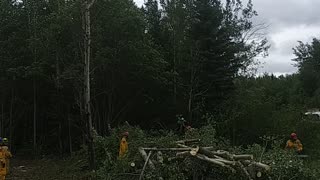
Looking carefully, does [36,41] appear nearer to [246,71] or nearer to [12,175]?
[12,175]

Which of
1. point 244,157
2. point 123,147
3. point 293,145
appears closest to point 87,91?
point 123,147

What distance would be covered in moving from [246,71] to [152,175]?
65.5 feet

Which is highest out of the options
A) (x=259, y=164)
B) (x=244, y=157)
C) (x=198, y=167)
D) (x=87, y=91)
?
(x=87, y=91)

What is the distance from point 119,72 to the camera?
80.4 ft

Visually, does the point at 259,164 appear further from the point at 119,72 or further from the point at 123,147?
the point at 119,72

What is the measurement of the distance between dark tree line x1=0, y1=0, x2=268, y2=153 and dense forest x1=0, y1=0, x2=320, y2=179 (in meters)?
0.05

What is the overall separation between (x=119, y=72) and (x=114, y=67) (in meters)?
0.50

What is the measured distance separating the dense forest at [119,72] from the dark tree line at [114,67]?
2.1 inches

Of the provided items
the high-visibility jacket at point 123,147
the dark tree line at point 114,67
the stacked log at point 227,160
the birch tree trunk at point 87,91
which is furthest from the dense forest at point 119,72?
the stacked log at point 227,160

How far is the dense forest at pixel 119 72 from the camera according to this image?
22.3 meters

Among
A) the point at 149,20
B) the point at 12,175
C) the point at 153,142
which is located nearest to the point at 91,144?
the point at 153,142

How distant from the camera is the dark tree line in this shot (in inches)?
885

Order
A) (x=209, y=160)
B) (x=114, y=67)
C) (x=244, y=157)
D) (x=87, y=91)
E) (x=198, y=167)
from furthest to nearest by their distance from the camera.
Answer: (x=114, y=67) < (x=87, y=91) < (x=198, y=167) < (x=209, y=160) < (x=244, y=157)

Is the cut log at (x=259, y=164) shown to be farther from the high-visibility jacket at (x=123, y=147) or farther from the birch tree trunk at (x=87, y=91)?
the birch tree trunk at (x=87, y=91)
